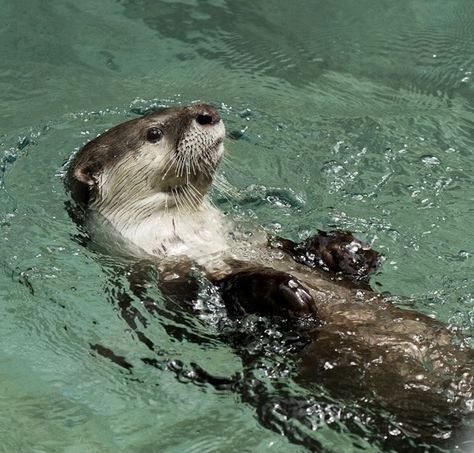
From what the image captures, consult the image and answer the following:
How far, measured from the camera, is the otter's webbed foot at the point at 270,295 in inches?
138

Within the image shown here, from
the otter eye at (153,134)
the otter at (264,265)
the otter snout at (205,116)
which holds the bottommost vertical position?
the otter at (264,265)

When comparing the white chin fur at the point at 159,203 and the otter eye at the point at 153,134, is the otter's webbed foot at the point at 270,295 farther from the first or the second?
the otter eye at the point at 153,134

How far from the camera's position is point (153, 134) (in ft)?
13.9

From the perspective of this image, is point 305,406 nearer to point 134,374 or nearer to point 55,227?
point 134,374

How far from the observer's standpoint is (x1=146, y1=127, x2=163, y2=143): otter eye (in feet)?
13.9

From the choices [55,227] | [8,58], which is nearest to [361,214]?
[55,227]

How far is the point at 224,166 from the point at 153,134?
3.15 feet

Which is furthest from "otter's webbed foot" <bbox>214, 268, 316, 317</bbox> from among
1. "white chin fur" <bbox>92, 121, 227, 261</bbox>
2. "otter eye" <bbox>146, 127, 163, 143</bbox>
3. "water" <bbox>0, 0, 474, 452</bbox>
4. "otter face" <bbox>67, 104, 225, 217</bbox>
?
"otter eye" <bbox>146, 127, 163, 143</bbox>

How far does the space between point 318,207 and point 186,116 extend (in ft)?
3.05

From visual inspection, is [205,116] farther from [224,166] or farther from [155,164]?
[224,166]

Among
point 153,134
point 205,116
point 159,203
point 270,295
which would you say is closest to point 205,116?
point 205,116

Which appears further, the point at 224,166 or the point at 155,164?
the point at 224,166

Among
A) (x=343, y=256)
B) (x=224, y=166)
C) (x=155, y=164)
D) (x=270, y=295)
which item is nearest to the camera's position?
(x=270, y=295)

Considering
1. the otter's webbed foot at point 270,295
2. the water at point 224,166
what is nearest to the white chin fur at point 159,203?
the water at point 224,166
